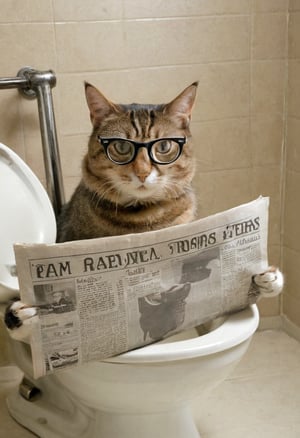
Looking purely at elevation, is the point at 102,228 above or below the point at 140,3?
below

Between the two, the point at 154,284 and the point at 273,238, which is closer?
the point at 154,284

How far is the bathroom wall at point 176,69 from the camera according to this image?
1.61 metres

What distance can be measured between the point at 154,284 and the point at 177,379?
18 cm

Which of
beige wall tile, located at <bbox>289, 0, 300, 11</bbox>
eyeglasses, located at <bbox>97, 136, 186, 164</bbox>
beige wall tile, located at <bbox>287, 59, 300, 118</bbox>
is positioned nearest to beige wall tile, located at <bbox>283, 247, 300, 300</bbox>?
beige wall tile, located at <bbox>287, 59, 300, 118</bbox>

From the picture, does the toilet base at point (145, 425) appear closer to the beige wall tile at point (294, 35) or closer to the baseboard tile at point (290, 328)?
the baseboard tile at point (290, 328)

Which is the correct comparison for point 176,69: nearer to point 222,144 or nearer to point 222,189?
point 222,144

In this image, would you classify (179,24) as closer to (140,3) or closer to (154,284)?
(140,3)

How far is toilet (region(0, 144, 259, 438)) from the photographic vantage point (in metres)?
1.09

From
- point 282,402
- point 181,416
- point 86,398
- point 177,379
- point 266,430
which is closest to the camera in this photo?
point 177,379

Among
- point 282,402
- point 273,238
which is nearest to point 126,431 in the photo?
point 282,402

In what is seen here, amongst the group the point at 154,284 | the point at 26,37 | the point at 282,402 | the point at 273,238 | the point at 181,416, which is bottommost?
the point at 282,402

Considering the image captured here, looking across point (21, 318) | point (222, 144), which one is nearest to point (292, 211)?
point (222, 144)

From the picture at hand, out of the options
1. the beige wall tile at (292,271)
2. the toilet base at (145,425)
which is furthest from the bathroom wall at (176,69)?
the toilet base at (145,425)

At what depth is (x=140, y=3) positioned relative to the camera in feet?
5.41
